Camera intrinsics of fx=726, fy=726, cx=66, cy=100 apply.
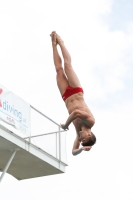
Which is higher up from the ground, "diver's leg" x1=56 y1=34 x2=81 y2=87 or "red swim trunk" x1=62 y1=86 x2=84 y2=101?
"diver's leg" x1=56 y1=34 x2=81 y2=87

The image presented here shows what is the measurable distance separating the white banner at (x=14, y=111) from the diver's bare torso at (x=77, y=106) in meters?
7.10

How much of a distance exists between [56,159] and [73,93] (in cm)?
961

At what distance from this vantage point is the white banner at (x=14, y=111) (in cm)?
2591

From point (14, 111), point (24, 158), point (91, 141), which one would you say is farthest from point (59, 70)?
point (24, 158)

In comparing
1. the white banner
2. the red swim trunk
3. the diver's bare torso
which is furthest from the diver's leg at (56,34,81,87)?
the white banner

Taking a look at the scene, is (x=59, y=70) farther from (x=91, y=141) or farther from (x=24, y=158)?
(x=24, y=158)

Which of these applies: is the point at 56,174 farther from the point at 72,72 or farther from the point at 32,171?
the point at 72,72

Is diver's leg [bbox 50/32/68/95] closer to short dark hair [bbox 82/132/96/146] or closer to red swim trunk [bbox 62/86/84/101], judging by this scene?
red swim trunk [bbox 62/86/84/101]

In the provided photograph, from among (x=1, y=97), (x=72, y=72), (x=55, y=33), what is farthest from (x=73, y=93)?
(x=1, y=97)

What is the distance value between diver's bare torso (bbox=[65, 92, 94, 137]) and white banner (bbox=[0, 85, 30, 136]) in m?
7.10

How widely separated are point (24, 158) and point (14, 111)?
221cm

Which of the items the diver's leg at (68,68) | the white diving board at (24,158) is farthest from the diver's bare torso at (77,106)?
the white diving board at (24,158)

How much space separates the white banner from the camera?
25906 mm

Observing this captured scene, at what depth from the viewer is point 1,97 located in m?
25.9
